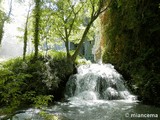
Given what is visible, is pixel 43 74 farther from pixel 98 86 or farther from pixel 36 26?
pixel 36 26

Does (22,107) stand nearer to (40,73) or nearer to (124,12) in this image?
(40,73)

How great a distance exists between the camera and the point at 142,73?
11211 millimetres

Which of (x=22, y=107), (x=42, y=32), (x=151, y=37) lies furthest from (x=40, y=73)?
(x=151, y=37)

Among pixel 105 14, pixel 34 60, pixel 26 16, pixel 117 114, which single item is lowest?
pixel 117 114

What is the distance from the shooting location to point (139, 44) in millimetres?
13031

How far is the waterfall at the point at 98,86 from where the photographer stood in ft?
38.9

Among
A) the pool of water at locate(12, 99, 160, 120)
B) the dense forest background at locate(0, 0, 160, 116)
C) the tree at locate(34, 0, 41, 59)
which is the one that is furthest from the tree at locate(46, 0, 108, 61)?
the pool of water at locate(12, 99, 160, 120)

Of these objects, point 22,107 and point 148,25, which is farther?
point 148,25

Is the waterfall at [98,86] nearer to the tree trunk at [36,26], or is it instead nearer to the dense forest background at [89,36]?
the dense forest background at [89,36]

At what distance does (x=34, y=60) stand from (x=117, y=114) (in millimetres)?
6787

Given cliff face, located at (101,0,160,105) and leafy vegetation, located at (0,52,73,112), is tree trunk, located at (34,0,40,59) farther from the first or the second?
cliff face, located at (101,0,160,105)

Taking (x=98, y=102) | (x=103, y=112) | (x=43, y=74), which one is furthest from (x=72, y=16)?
(x=103, y=112)

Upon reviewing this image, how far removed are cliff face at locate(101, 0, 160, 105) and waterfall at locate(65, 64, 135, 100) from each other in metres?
0.68

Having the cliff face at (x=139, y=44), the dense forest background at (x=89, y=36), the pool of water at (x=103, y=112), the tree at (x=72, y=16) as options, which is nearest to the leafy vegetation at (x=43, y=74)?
the dense forest background at (x=89, y=36)
